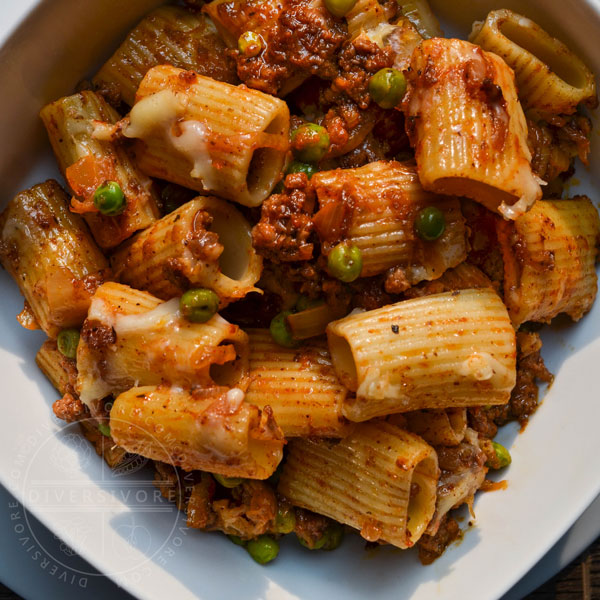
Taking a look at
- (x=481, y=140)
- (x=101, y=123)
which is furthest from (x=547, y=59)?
(x=101, y=123)

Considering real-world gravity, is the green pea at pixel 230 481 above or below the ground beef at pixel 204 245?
below

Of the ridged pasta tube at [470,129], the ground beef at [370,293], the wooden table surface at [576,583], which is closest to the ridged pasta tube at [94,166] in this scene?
the ground beef at [370,293]

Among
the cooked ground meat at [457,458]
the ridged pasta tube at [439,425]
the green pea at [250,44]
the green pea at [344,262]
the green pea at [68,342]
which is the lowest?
the cooked ground meat at [457,458]

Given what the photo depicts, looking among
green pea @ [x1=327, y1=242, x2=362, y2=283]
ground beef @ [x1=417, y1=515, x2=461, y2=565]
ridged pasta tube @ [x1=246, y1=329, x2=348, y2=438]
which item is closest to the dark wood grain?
ground beef @ [x1=417, y1=515, x2=461, y2=565]

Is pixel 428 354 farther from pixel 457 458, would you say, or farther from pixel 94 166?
pixel 94 166

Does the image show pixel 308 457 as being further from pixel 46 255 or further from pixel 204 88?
pixel 204 88

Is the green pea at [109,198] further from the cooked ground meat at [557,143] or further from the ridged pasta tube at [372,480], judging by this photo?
the cooked ground meat at [557,143]
